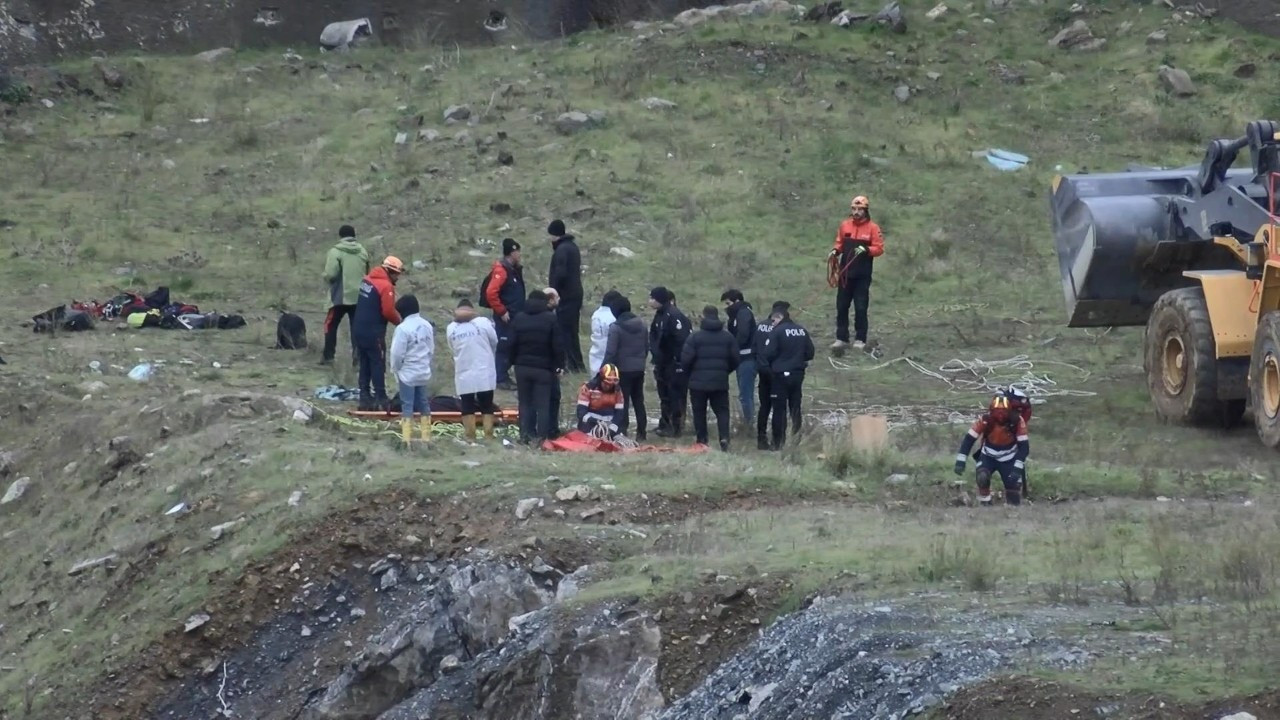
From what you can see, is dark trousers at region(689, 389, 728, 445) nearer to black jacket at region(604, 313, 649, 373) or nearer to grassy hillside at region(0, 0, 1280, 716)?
black jacket at region(604, 313, 649, 373)

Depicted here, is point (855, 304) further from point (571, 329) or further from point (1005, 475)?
point (1005, 475)

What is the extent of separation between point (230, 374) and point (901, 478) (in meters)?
6.95

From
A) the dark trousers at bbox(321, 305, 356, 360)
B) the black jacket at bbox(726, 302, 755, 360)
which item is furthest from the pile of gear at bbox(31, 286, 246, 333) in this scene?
the black jacket at bbox(726, 302, 755, 360)

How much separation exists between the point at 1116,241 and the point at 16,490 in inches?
380

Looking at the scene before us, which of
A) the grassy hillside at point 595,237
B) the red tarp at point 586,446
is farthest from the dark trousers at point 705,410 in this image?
the grassy hillside at point 595,237

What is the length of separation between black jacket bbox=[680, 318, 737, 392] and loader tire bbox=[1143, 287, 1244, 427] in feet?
13.0

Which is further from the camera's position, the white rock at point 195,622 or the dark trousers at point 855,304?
the dark trousers at point 855,304

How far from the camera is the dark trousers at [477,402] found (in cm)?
1573

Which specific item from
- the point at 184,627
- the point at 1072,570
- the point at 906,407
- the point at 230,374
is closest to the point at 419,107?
the point at 230,374

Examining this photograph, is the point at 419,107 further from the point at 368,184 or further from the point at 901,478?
the point at 901,478

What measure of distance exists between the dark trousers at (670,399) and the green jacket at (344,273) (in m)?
3.25

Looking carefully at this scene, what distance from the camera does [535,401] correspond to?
1550cm

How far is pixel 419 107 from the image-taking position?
2798cm

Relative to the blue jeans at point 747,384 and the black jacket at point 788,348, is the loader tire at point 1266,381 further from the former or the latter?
the blue jeans at point 747,384
